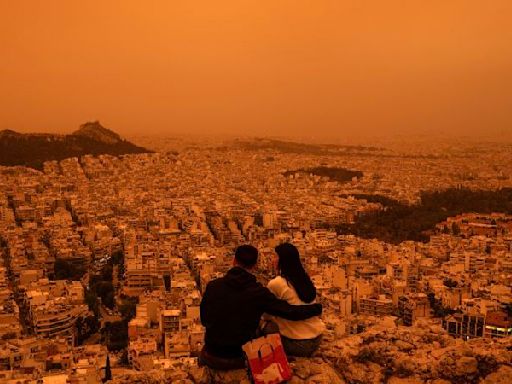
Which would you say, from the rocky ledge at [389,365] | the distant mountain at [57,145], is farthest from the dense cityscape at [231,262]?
the distant mountain at [57,145]

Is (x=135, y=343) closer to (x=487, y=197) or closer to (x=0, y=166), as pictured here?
(x=487, y=197)

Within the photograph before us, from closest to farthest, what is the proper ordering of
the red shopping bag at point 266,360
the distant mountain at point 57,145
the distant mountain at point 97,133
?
the red shopping bag at point 266,360 → the distant mountain at point 57,145 → the distant mountain at point 97,133

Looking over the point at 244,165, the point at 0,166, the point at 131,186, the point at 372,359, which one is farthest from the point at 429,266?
the point at 244,165

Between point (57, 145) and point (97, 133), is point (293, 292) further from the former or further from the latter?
point (97, 133)

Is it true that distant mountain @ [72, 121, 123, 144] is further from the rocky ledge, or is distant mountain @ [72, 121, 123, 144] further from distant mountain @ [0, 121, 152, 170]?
the rocky ledge

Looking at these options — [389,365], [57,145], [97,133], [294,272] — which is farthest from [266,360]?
[97,133]

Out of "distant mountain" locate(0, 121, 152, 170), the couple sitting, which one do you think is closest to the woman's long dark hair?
the couple sitting

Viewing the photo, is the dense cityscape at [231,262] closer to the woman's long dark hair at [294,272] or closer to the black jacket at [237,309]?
the black jacket at [237,309]
